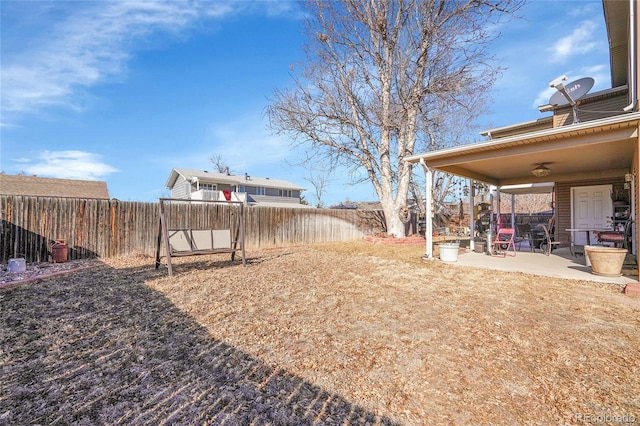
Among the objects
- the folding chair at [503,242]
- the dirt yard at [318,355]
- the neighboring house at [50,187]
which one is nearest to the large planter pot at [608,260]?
the dirt yard at [318,355]

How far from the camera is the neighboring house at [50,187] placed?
17.0 meters

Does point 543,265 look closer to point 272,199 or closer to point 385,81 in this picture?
point 385,81

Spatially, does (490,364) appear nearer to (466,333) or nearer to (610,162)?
(466,333)

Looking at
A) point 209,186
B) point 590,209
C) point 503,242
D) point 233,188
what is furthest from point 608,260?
point 209,186

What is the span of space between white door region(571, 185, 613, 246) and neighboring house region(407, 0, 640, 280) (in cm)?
2

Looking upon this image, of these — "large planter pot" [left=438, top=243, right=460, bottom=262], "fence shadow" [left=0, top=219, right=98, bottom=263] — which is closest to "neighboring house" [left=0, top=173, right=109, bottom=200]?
"fence shadow" [left=0, top=219, right=98, bottom=263]

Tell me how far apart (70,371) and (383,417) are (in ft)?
7.80

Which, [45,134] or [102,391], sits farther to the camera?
[45,134]

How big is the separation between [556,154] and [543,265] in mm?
2564

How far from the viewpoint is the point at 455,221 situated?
65.0 feet

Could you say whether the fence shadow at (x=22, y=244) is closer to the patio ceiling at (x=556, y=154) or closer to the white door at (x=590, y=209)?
the patio ceiling at (x=556, y=154)

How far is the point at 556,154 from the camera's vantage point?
6.55 m

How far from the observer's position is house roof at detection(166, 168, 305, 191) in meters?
22.5

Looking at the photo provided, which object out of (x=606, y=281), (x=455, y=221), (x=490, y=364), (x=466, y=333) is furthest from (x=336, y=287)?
(x=455, y=221)
